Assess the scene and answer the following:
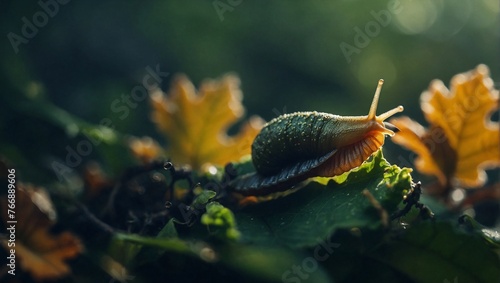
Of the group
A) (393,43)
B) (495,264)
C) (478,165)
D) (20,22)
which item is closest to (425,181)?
(478,165)

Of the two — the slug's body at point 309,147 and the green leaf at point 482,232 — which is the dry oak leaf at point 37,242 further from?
the green leaf at point 482,232

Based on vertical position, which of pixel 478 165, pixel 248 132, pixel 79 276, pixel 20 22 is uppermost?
pixel 20 22

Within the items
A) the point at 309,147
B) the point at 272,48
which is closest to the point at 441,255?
the point at 309,147

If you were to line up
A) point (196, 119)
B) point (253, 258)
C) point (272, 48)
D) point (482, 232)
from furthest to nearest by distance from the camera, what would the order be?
point (272, 48) → point (196, 119) → point (482, 232) → point (253, 258)

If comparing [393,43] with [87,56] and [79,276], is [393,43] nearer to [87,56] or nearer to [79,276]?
[87,56]

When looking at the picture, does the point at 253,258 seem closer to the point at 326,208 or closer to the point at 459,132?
the point at 326,208
